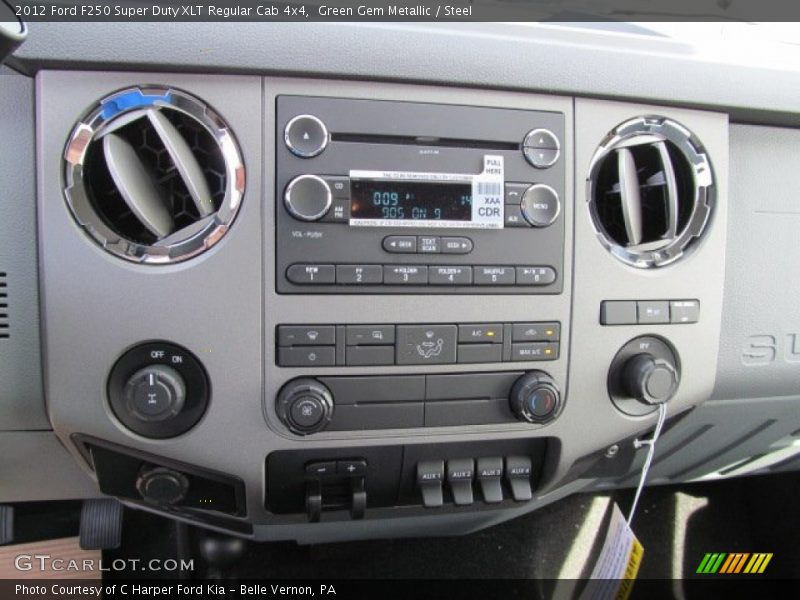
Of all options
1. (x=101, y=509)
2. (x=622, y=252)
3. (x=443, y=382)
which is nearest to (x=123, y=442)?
(x=101, y=509)

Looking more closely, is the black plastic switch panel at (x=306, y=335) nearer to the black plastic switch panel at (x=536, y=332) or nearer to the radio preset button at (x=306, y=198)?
the radio preset button at (x=306, y=198)

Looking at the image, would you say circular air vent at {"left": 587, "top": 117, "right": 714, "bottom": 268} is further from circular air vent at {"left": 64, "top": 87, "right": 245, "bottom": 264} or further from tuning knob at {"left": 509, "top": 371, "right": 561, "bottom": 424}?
circular air vent at {"left": 64, "top": 87, "right": 245, "bottom": 264}

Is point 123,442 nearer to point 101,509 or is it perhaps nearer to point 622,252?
point 101,509

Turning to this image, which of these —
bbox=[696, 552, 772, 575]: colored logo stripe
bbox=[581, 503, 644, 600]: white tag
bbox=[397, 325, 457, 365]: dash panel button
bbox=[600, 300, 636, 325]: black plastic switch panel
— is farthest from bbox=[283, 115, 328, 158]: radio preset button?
bbox=[696, 552, 772, 575]: colored logo stripe

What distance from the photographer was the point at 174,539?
51.1 inches

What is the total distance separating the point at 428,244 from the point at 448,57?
0.26 m

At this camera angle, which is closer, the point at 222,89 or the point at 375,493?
the point at 222,89

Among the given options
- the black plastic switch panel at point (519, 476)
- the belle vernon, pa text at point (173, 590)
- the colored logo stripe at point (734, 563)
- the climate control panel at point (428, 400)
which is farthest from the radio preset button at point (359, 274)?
the colored logo stripe at point (734, 563)

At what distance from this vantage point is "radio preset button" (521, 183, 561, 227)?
0.82 metres

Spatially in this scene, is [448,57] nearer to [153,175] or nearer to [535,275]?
[535,275]

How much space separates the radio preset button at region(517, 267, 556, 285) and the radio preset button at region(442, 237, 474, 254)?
90 mm

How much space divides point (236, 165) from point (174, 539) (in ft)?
3.16

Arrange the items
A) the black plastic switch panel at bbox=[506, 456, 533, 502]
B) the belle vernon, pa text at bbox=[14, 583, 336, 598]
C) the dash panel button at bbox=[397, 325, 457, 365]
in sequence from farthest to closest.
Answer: the belle vernon, pa text at bbox=[14, 583, 336, 598]
the black plastic switch panel at bbox=[506, 456, 533, 502]
the dash panel button at bbox=[397, 325, 457, 365]

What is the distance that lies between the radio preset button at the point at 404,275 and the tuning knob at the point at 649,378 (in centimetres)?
36
